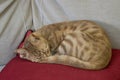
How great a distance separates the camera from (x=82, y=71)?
1223mm

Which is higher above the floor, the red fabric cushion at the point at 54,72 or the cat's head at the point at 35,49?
the cat's head at the point at 35,49

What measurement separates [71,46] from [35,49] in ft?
0.80

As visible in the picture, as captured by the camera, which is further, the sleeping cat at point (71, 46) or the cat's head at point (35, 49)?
the cat's head at point (35, 49)

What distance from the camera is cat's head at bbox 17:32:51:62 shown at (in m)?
1.39

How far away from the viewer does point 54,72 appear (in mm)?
1235

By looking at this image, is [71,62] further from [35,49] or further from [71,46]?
[35,49]

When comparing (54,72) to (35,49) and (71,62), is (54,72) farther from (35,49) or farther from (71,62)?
(35,49)

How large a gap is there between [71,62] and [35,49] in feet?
0.91

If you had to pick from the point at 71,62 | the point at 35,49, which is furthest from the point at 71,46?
the point at 35,49

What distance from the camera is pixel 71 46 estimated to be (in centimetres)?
134

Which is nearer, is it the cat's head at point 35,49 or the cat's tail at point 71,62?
the cat's tail at point 71,62

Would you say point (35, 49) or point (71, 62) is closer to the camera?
point (71, 62)

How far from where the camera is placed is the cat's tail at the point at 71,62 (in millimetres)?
1228

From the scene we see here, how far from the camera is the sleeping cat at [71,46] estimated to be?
1270 millimetres
